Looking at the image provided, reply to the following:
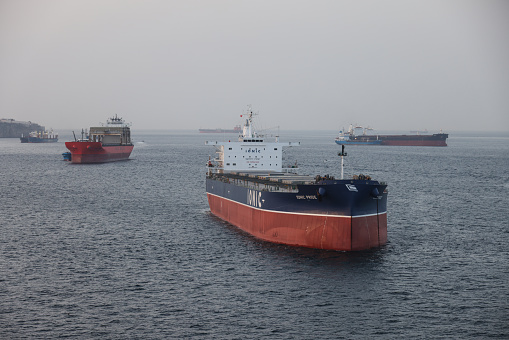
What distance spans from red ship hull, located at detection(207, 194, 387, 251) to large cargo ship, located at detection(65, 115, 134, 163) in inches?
3736

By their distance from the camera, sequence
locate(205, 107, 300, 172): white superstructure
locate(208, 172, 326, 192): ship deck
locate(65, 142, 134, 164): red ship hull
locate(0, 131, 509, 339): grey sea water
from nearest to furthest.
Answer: locate(0, 131, 509, 339): grey sea water, locate(208, 172, 326, 192): ship deck, locate(205, 107, 300, 172): white superstructure, locate(65, 142, 134, 164): red ship hull

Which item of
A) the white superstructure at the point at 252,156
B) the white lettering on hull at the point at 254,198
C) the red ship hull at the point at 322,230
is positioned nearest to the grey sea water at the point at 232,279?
the red ship hull at the point at 322,230

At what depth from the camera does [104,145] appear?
14175cm

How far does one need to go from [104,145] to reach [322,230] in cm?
11217

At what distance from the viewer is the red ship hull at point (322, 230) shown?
126 ft

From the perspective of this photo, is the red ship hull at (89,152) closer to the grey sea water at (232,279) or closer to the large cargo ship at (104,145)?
the large cargo ship at (104,145)

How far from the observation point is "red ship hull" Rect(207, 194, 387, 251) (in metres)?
38.3

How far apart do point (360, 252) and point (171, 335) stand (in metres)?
17.7

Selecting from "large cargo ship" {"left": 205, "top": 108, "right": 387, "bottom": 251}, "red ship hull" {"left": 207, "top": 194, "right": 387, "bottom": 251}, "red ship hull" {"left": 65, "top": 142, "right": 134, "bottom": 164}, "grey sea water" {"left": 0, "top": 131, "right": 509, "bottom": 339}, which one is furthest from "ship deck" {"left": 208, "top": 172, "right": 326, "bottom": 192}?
"red ship hull" {"left": 65, "top": 142, "right": 134, "bottom": 164}

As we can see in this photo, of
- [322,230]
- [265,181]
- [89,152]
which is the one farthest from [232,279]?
[89,152]

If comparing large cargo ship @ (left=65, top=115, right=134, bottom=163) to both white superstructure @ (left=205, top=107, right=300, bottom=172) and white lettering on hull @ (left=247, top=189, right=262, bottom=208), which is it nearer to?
white superstructure @ (left=205, top=107, right=300, bottom=172)

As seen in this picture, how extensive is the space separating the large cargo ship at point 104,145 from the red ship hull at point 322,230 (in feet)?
311

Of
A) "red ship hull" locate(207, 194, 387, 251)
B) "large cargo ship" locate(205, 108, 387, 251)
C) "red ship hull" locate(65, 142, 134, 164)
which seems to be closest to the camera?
"large cargo ship" locate(205, 108, 387, 251)

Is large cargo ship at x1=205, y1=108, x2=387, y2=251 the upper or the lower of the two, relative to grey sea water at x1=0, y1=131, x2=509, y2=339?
upper
